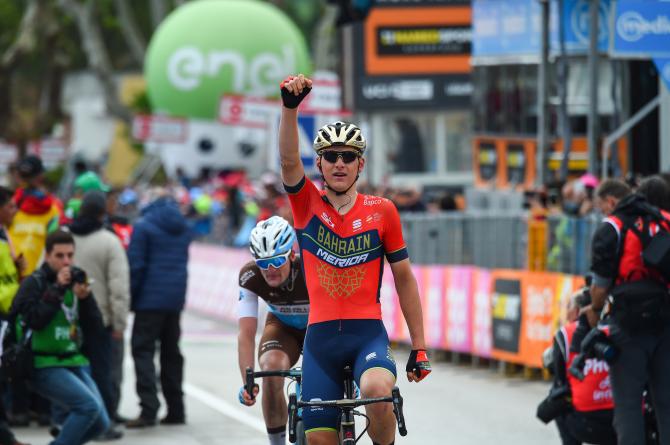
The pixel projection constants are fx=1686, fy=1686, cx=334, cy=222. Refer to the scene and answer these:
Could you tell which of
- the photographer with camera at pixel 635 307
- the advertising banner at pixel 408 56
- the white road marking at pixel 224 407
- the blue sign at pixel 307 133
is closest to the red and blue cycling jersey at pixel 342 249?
the photographer with camera at pixel 635 307

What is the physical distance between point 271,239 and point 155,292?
17.1 ft

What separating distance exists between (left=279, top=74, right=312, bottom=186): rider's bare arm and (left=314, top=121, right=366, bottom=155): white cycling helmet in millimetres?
152

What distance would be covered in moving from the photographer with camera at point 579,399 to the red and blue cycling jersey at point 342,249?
99.0 inches

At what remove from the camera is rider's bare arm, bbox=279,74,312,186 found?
Answer: 8.09 metres

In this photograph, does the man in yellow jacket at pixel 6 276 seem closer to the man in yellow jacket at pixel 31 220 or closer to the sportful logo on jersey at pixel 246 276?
the man in yellow jacket at pixel 31 220

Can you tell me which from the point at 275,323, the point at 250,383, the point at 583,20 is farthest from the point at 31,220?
the point at 583,20

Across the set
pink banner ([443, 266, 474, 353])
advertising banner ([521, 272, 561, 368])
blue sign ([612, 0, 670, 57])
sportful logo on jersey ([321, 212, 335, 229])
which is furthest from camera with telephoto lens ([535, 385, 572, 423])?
pink banner ([443, 266, 474, 353])

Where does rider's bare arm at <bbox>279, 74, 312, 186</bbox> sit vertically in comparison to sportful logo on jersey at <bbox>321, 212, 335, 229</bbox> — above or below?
above

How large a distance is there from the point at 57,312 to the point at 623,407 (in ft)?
12.8

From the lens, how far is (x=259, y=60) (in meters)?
43.3

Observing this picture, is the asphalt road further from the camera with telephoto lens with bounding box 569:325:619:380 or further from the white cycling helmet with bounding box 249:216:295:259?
the white cycling helmet with bounding box 249:216:295:259

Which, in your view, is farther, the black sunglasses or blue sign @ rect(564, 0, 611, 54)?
blue sign @ rect(564, 0, 611, 54)

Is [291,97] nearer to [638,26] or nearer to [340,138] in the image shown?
[340,138]

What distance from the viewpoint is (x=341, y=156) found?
8.45 meters
